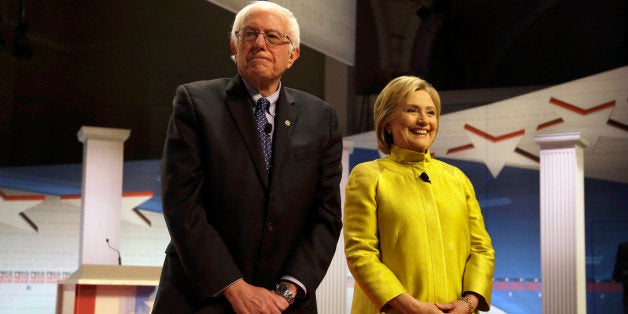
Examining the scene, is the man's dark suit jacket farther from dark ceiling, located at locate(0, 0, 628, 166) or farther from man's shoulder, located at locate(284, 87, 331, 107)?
dark ceiling, located at locate(0, 0, 628, 166)

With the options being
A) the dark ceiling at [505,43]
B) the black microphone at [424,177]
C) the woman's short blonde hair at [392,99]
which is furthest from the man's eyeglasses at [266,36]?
the dark ceiling at [505,43]

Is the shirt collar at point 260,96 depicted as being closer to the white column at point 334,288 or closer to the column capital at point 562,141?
the white column at point 334,288

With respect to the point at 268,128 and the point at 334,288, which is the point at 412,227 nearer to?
the point at 268,128

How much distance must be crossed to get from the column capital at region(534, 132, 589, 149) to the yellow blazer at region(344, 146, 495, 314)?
3.74 metres

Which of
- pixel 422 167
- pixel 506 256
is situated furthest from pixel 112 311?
pixel 506 256

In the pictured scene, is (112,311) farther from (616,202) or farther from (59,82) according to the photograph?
(59,82)

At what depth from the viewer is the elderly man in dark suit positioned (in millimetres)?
1779

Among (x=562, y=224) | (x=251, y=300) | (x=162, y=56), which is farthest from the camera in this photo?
(x=162, y=56)

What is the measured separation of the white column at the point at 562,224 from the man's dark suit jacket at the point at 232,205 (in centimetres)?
433

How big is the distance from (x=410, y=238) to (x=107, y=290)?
229cm

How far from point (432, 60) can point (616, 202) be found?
2349 millimetres

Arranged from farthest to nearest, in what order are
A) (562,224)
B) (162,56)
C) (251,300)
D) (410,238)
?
(162,56) < (562,224) < (410,238) < (251,300)

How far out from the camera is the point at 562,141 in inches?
235

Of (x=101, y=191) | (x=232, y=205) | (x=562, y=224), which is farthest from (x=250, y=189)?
(x=101, y=191)
